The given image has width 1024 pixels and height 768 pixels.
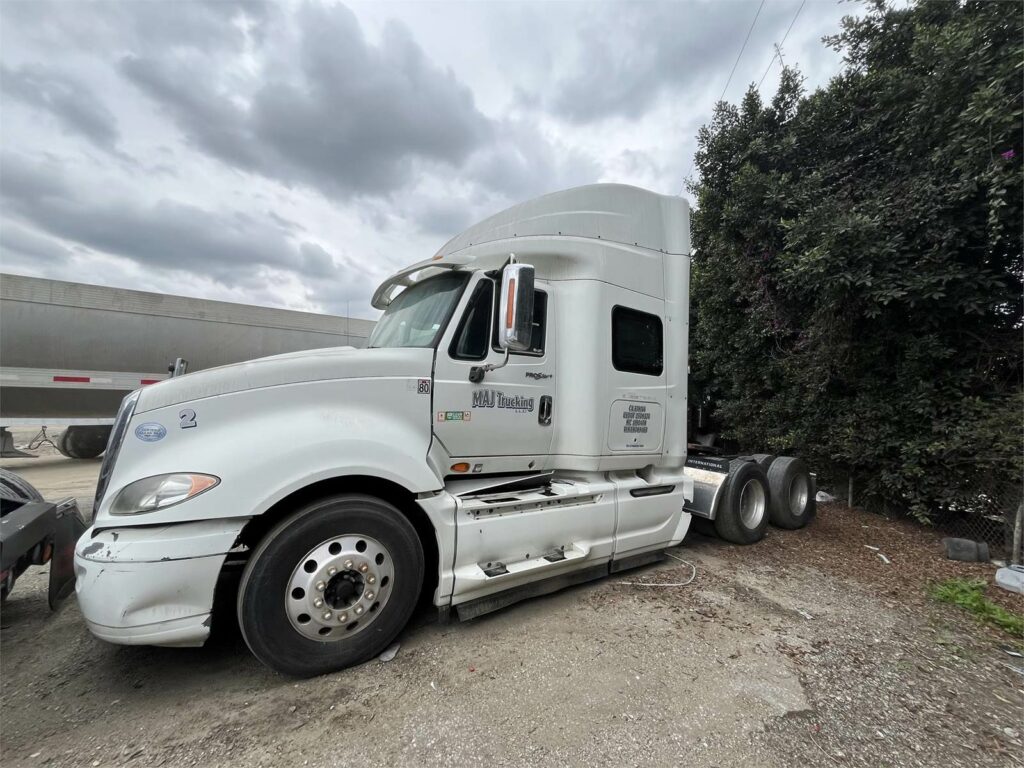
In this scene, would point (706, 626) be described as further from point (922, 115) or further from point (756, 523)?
point (922, 115)

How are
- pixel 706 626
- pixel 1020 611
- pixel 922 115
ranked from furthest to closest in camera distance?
1. pixel 922 115
2. pixel 1020 611
3. pixel 706 626

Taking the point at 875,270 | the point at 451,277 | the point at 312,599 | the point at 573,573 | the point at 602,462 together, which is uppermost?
the point at 875,270

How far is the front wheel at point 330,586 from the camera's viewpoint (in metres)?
2.31

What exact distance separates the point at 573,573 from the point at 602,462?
3.00 ft

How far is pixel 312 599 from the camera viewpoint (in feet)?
7.86

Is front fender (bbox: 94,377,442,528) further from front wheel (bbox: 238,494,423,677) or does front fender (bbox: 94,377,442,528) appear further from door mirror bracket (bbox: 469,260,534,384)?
door mirror bracket (bbox: 469,260,534,384)

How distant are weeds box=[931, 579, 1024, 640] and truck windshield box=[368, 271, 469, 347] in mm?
4790

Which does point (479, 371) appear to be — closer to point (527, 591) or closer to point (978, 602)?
point (527, 591)

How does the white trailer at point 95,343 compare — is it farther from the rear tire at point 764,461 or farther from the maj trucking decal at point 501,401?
the rear tire at point 764,461

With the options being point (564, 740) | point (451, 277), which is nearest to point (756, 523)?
point (564, 740)

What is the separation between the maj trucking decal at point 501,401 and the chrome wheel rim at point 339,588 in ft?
3.75

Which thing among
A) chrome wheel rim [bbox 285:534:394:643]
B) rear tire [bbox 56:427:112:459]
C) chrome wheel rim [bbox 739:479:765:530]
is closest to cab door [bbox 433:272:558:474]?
chrome wheel rim [bbox 285:534:394:643]

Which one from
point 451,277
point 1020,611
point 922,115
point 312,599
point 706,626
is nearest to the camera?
point 312,599

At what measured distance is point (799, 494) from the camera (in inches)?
223
